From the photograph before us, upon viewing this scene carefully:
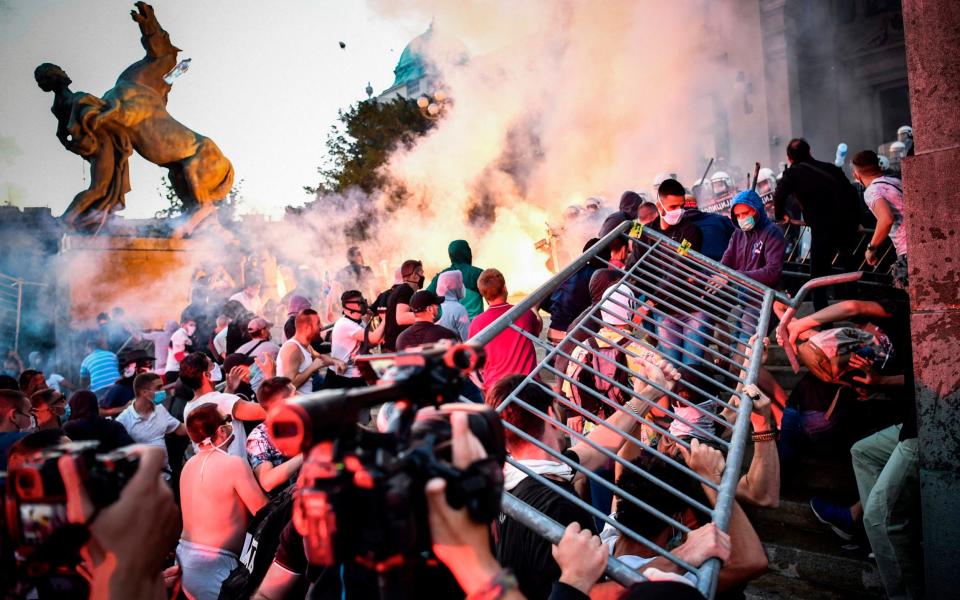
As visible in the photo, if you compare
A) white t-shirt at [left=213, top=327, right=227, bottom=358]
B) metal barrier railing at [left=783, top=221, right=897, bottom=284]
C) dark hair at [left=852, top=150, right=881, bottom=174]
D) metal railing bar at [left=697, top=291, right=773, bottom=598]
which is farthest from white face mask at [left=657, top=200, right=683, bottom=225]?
white t-shirt at [left=213, top=327, right=227, bottom=358]

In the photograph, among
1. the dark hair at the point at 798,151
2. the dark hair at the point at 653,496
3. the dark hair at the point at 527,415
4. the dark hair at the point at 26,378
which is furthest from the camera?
the dark hair at the point at 26,378

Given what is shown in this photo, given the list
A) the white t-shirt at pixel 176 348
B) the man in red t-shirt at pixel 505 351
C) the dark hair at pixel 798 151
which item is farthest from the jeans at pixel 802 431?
the white t-shirt at pixel 176 348

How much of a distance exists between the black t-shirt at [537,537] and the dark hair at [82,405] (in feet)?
14.2

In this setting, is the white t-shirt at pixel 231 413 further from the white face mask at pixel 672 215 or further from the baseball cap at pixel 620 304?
the white face mask at pixel 672 215

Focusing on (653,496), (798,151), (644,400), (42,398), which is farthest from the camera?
(798,151)

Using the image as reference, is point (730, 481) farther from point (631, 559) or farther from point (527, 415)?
point (527, 415)

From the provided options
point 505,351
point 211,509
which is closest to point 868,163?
point 505,351

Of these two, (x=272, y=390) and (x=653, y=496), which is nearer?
(x=653, y=496)

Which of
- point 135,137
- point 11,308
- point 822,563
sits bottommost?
point 822,563

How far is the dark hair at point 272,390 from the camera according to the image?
4.31m

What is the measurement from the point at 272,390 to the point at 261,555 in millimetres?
1181

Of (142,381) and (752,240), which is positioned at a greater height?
(752,240)

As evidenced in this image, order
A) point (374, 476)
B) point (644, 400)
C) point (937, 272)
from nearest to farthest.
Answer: point (374, 476) → point (644, 400) → point (937, 272)

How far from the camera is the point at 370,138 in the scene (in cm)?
2958
